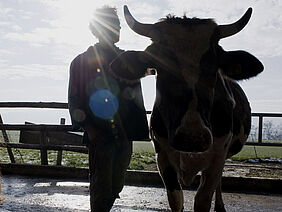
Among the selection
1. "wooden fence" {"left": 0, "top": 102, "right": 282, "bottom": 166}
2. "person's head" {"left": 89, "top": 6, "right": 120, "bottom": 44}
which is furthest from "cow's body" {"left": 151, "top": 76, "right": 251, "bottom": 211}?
"wooden fence" {"left": 0, "top": 102, "right": 282, "bottom": 166}

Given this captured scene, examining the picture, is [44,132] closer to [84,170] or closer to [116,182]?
[84,170]

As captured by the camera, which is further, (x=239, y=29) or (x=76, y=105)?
(x=76, y=105)

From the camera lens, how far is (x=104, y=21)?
3.66m

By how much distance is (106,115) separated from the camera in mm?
3637

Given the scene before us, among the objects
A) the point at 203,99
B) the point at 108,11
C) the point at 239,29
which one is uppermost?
the point at 108,11

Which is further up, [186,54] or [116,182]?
[186,54]

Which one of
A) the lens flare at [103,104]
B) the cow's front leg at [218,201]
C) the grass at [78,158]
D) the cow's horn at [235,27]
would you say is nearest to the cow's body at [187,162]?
the lens flare at [103,104]

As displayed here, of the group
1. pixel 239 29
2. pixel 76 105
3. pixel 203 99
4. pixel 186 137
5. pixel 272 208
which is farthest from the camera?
pixel 272 208

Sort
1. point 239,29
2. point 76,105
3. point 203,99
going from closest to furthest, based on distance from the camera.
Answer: point 203,99 < point 239,29 < point 76,105

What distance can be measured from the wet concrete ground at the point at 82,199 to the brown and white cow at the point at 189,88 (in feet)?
4.94

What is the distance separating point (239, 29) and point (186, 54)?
62cm

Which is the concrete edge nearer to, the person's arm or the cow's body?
the cow's body

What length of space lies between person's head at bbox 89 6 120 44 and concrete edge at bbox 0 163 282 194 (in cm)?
327

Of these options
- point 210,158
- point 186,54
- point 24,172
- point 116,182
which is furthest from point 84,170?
point 186,54
